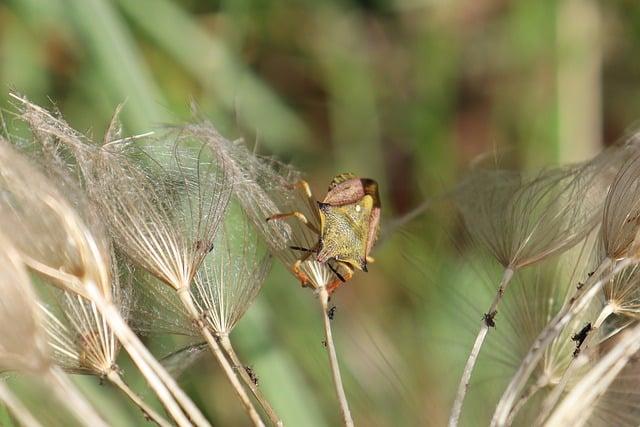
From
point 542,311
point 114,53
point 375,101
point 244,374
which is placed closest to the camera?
point 244,374

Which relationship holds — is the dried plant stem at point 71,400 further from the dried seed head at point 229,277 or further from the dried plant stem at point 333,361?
the dried plant stem at point 333,361

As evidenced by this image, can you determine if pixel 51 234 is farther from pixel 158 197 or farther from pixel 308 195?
pixel 308 195

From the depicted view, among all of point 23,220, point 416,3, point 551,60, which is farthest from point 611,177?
point 416,3

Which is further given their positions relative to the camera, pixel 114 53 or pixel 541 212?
pixel 114 53

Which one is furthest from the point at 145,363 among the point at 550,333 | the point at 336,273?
the point at 550,333

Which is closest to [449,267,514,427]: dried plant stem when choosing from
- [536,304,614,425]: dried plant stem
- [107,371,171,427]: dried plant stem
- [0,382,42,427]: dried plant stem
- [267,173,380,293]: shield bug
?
[536,304,614,425]: dried plant stem

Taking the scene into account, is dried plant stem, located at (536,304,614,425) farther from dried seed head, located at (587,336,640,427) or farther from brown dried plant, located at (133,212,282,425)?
brown dried plant, located at (133,212,282,425)
